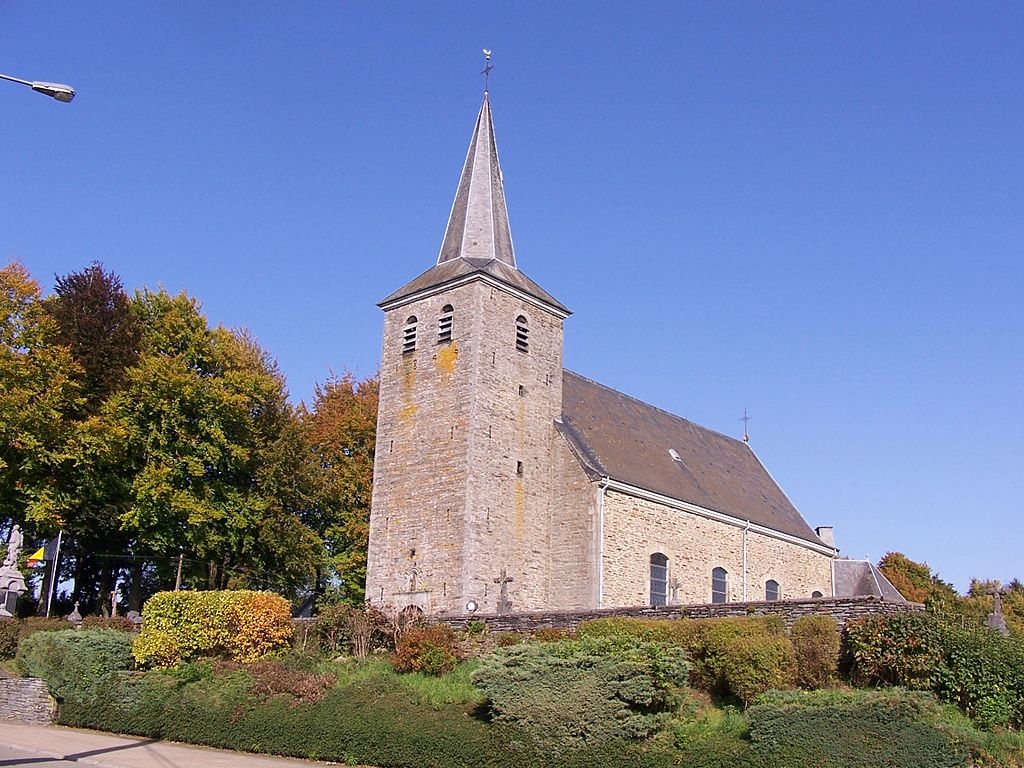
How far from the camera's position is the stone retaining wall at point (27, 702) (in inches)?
885

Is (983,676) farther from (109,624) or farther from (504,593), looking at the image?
(109,624)

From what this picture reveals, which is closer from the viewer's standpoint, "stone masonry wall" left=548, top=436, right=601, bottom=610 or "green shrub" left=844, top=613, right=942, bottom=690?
"green shrub" left=844, top=613, right=942, bottom=690

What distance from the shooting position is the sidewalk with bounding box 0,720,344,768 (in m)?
16.4

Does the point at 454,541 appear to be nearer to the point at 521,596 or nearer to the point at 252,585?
the point at 521,596

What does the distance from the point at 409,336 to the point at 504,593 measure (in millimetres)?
9330

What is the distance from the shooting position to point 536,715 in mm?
15703

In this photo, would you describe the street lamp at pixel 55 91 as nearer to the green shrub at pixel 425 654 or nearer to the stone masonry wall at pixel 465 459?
the green shrub at pixel 425 654

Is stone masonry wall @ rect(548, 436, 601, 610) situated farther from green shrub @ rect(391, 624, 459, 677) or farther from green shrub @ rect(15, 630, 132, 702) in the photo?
green shrub @ rect(15, 630, 132, 702)

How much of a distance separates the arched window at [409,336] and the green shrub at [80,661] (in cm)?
1180

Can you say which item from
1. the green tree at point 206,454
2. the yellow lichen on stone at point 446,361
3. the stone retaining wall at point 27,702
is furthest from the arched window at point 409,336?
the stone retaining wall at point 27,702

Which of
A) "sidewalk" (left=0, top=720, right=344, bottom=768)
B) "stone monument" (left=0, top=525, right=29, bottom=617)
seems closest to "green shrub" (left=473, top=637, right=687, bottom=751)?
"sidewalk" (left=0, top=720, right=344, bottom=768)

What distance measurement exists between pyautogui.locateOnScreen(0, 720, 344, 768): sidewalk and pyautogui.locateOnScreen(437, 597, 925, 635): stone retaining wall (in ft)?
18.1

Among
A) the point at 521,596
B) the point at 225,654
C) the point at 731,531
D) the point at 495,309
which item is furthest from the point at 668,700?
the point at 731,531

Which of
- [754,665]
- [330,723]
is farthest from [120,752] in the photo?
[754,665]
